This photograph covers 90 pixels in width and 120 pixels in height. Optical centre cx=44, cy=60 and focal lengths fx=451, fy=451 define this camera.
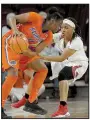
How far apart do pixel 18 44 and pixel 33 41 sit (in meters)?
0.35

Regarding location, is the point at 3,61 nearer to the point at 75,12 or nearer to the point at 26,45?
the point at 26,45

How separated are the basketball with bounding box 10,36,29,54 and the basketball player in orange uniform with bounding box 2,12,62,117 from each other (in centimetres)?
5

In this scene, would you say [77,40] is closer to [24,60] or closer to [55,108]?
[24,60]

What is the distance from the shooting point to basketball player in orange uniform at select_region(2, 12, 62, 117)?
17.0 feet

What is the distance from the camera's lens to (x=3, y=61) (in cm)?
523

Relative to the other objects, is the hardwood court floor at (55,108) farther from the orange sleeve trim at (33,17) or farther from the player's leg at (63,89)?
the orange sleeve trim at (33,17)

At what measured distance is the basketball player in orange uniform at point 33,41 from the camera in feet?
17.0

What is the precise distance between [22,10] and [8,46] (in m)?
3.81

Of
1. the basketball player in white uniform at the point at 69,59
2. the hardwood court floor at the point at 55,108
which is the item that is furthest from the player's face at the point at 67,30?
the hardwood court floor at the point at 55,108

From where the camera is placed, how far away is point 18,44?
5.16m

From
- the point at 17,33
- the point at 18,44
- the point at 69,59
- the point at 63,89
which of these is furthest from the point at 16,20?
the point at 63,89

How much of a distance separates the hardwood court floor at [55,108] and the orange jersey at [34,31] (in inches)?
34.0

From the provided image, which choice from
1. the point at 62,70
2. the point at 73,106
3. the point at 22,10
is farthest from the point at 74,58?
the point at 22,10

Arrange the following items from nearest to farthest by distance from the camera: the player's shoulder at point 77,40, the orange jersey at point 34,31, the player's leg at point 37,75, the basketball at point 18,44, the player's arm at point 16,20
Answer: the player's arm at point 16,20
the basketball at point 18,44
the orange jersey at point 34,31
the player's shoulder at point 77,40
the player's leg at point 37,75
